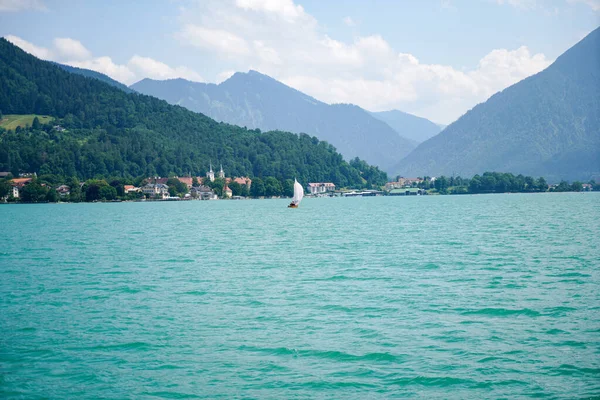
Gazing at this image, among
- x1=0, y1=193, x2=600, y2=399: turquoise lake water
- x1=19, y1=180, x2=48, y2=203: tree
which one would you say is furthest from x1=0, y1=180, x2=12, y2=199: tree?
x1=0, y1=193, x2=600, y2=399: turquoise lake water

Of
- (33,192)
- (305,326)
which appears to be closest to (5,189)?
(33,192)

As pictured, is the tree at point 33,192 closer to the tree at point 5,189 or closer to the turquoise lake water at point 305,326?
the tree at point 5,189

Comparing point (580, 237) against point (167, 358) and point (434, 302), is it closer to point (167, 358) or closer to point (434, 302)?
point (434, 302)

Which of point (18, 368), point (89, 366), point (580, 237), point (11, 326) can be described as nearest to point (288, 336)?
point (89, 366)

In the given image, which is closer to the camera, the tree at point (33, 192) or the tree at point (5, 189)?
the tree at point (33, 192)

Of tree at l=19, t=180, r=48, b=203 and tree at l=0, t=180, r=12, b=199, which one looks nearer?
tree at l=19, t=180, r=48, b=203

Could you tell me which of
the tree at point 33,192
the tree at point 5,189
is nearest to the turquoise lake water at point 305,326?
the tree at point 33,192

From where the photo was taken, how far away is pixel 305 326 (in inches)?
835

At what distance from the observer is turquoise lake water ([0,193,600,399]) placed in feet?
51.7

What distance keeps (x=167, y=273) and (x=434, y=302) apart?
1690 cm

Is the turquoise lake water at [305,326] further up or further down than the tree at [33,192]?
further down

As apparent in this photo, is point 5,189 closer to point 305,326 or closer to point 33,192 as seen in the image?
point 33,192

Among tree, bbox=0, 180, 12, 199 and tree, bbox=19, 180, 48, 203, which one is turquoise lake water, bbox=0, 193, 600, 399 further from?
tree, bbox=0, 180, 12, 199

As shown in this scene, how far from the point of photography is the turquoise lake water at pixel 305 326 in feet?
51.7
